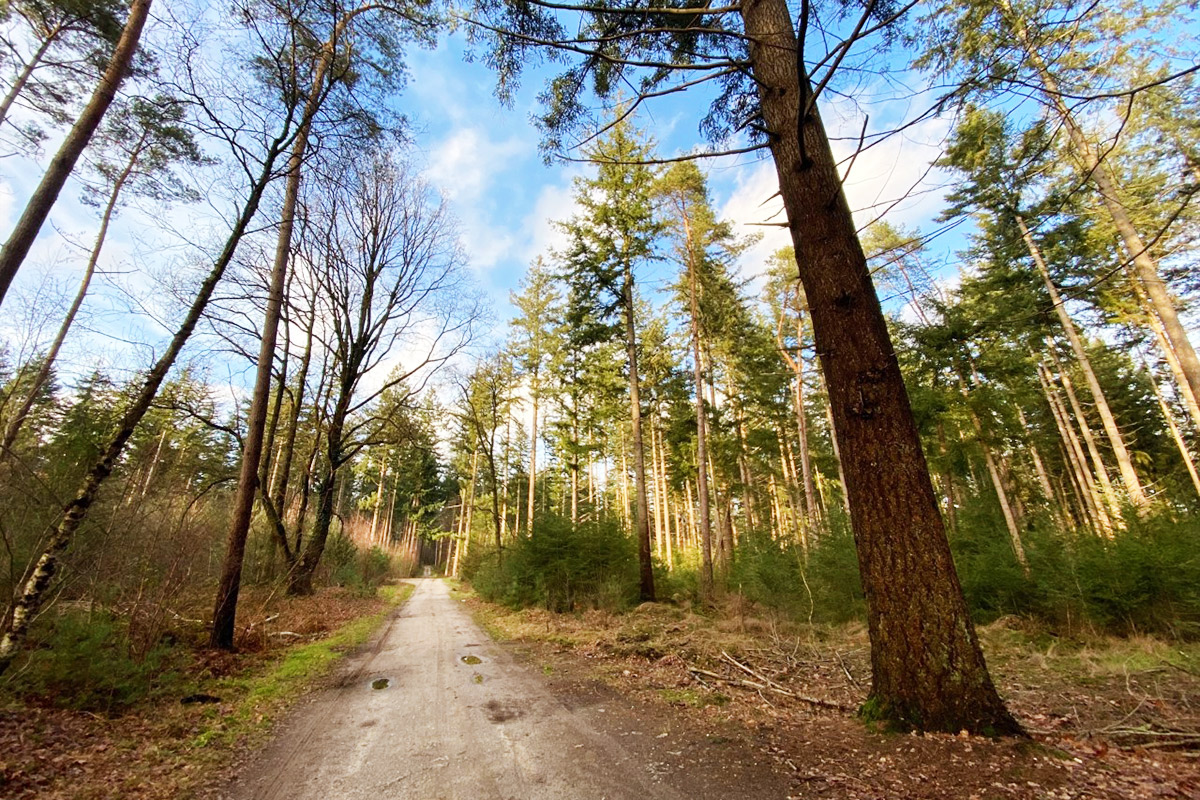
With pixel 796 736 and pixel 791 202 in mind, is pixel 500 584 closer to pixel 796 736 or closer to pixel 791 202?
pixel 796 736

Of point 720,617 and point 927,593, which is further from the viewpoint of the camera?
point 720,617

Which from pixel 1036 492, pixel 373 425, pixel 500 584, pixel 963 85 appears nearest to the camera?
pixel 963 85

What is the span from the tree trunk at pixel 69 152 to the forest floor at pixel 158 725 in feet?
12.0

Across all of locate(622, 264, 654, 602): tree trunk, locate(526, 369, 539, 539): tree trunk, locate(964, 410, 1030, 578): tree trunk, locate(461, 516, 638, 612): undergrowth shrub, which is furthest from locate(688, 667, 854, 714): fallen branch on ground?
locate(526, 369, 539, 539): tree trunk

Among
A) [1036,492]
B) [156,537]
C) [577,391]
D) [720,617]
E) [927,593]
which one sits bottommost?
[720,617]

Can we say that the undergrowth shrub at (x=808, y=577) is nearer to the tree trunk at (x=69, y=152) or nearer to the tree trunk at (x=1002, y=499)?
the tree trunk at (x=1002, y=499)

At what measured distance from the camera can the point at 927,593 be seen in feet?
9.67

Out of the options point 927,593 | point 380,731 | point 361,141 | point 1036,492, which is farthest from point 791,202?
point 1036,492

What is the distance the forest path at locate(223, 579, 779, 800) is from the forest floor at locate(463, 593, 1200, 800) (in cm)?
31

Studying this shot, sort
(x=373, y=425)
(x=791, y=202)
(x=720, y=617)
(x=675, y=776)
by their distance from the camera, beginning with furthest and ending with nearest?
(x=373, y=425), (x=720, y=617), (x=791, y=202), (x=675, y=776)

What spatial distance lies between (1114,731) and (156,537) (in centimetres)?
922

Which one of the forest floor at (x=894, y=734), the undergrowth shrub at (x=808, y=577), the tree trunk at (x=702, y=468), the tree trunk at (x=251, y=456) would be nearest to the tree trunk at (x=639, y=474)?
the tree trunk at (x=702, y=468)

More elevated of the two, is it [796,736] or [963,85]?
[963,85]

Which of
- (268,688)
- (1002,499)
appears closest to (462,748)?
(268,688)
